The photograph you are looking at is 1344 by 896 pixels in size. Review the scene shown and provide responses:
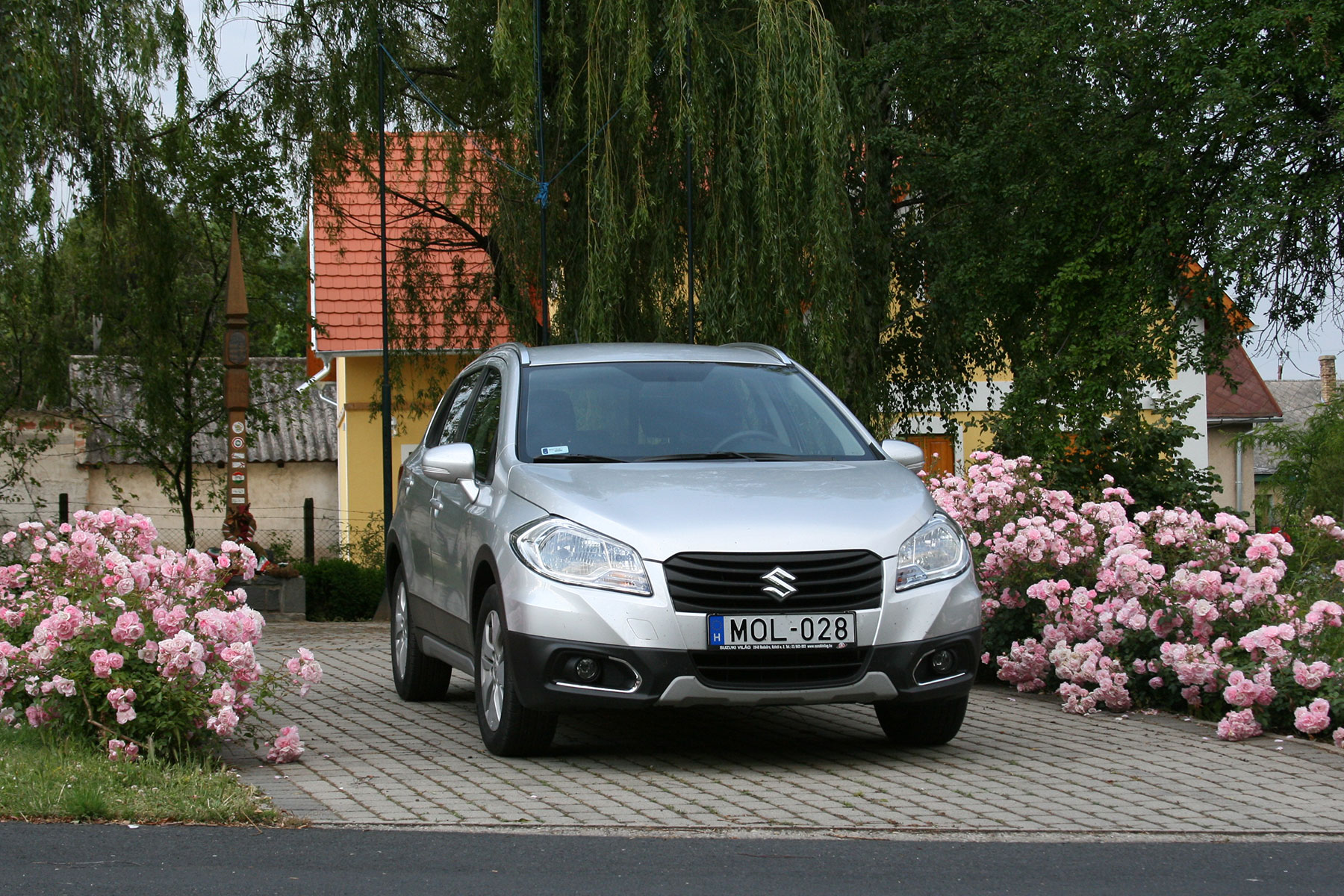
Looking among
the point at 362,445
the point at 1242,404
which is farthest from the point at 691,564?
the point at 1242,404

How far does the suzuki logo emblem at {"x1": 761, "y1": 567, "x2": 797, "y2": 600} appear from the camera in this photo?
652 centimetres

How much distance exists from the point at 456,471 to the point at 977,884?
3611 millimetres

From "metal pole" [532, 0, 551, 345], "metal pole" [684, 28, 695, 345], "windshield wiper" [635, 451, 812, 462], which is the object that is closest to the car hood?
"windshield wiper" [635, 451, 812, 462]

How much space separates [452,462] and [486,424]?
0.67m

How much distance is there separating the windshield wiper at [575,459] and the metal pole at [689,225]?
6.27 m

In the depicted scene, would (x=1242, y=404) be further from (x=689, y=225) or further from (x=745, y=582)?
(x=745, y=582)

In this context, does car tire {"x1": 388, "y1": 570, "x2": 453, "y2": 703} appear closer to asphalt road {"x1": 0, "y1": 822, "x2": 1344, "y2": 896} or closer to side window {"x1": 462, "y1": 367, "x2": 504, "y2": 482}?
side window {"x1": 462, "y1": 367, "x2": 504, "y2": 482}

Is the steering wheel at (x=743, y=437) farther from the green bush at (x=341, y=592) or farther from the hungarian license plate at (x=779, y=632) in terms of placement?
the green bush at (x=341, y=592)

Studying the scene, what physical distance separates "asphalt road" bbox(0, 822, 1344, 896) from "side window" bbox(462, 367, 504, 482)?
2568 millimetres

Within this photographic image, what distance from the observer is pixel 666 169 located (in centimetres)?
1565

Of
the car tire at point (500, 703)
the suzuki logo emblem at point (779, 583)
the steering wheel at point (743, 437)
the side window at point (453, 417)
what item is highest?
the side window at point (453, 417)

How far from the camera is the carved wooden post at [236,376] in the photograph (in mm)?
16812

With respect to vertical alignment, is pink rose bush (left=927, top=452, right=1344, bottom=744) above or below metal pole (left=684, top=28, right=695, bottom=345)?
below

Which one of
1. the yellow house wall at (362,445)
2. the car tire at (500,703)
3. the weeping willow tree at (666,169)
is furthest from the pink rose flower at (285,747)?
the yellow house wall at (362,445)
